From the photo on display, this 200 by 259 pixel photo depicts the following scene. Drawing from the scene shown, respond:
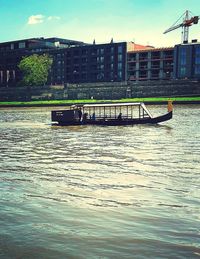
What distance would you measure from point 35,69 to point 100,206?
347 ft

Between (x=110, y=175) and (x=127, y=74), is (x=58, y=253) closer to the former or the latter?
(x=110, y=175)

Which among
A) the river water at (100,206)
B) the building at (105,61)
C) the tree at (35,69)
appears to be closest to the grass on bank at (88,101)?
the tree at (35,69)

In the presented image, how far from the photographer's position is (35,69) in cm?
11169

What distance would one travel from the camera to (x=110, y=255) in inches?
271

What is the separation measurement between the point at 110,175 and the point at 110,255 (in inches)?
310

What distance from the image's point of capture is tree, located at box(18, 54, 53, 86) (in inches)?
4416

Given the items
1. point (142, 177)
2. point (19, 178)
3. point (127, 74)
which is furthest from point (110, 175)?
point (127, 74)

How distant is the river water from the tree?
314 feet

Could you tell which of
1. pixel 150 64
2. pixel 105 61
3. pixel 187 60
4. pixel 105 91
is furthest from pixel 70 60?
pixel 187 60

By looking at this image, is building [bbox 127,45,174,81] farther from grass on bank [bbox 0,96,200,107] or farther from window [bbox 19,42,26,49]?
window [bbox 19,42,26,49]

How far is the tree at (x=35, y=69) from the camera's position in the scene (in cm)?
11216

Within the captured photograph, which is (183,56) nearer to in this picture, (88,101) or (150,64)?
(150,64)

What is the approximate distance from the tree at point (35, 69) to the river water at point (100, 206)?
95826 mm

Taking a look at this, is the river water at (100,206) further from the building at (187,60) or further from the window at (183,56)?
the window at (183,56)
